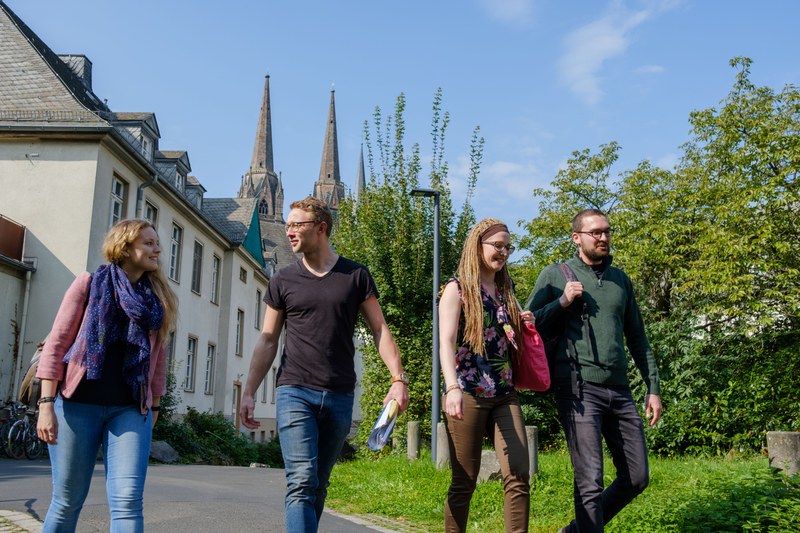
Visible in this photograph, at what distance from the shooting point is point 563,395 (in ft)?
15.6

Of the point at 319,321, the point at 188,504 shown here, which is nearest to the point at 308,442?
the point at 319,321

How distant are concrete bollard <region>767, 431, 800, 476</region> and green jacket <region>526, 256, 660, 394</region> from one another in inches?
72.1

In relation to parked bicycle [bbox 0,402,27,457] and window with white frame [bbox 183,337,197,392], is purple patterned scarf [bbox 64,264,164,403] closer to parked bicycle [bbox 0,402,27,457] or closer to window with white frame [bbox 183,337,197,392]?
parked bicycle [bbox 0,402,27,457]

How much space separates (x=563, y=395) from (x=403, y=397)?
1.02 m

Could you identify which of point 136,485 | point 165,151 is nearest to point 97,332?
point 136,485

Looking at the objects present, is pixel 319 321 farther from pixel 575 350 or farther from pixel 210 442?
pixel 210 442

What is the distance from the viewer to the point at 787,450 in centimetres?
615

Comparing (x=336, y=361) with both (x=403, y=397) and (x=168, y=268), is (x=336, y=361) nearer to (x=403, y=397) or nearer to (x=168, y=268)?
(x=403, y=397)

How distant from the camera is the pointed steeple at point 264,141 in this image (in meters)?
108

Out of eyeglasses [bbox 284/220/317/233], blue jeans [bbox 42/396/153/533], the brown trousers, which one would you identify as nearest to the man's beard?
the brown trousers

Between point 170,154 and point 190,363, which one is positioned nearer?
point 190,363

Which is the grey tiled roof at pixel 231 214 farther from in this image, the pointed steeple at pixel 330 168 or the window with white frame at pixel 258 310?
the pointed steeple at pixel 330 168

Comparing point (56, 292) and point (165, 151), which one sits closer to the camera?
point (56, 292)

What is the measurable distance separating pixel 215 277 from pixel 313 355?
93.3 ft
